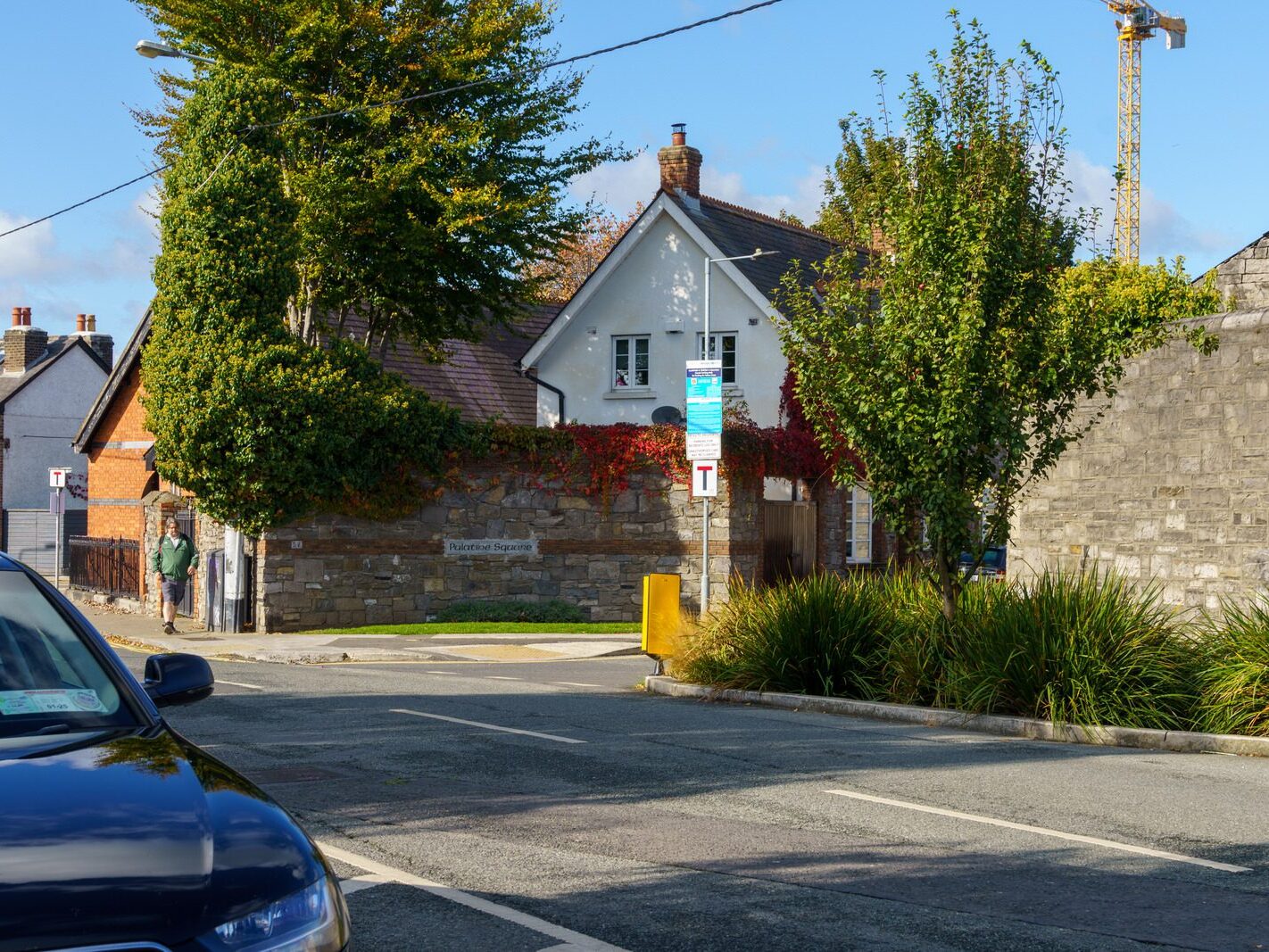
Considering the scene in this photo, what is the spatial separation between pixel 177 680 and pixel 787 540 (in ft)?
83.3

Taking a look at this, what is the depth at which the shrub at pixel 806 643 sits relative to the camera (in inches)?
594

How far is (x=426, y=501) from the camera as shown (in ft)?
87.8

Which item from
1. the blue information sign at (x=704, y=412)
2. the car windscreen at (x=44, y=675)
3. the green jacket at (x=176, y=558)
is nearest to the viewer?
the car windscreen at (x=44, y=675)

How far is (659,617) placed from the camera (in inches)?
687

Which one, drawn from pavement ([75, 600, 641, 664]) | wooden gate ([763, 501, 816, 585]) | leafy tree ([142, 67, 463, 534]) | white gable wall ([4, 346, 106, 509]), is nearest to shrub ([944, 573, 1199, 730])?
pavement ([75, 600, 641, 664])

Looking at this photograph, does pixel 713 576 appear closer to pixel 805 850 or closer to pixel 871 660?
pixel 871 660

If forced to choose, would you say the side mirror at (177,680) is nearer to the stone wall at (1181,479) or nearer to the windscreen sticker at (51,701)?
the windscreen sticker at (51,701)

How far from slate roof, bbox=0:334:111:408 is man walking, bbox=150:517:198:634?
31.0 metres

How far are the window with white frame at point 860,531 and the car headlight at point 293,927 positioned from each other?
1292 inches

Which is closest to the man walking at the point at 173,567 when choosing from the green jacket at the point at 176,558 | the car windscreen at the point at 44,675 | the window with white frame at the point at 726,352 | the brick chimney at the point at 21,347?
the green jacket at the point at 176,558

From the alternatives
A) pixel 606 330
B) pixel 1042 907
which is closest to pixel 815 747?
pixel 1042 907

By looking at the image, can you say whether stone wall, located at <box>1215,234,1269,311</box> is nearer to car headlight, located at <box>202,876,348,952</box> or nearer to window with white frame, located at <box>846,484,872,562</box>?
window with white frame, located at <box>846,484,872,562</box>

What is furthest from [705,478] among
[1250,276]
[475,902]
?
[475,902]

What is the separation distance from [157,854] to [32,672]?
1.36m
